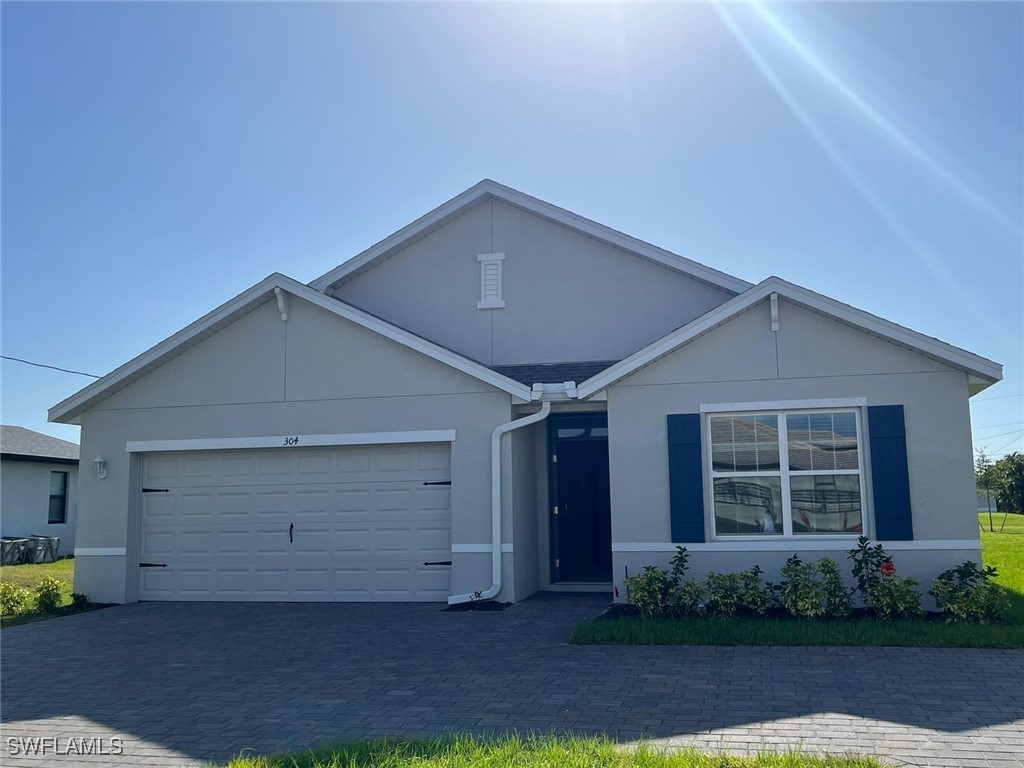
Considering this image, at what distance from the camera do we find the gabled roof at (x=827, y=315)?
424 inches

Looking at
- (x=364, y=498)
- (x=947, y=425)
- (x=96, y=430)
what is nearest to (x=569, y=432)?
(x=364, y=498)

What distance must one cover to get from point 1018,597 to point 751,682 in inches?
255

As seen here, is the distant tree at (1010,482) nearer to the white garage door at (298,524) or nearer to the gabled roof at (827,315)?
the gabled roof at (827,315)

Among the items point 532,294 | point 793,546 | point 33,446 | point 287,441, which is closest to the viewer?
point 793,546

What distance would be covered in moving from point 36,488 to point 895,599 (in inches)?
887

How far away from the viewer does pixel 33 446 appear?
24.6 metres

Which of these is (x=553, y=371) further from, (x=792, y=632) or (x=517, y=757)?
(x=517, y=757)

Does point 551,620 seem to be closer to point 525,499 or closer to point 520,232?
point 525,499

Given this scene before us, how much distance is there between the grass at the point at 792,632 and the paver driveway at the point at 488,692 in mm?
313

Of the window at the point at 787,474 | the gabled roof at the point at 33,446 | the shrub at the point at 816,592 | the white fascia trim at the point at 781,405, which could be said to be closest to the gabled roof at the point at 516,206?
the white fascia trim at the point at 781,405

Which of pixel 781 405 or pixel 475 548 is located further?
pixel 475 548

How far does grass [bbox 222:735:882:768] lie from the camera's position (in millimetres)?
5438

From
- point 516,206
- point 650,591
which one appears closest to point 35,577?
point 516,206

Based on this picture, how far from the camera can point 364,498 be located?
13.4 metres
